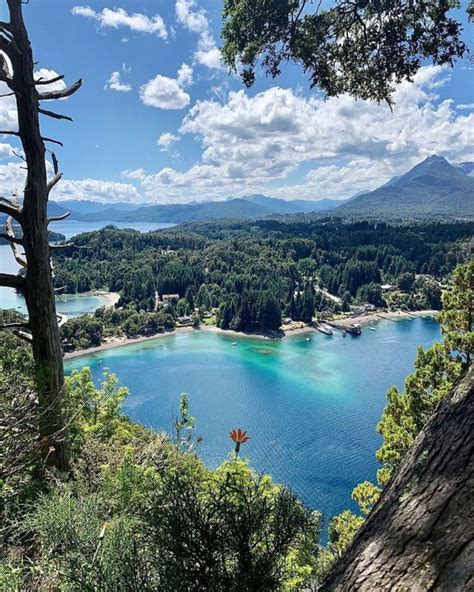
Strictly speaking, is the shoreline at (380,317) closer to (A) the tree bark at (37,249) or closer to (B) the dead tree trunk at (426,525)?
(A) the tree bark at (37,249)

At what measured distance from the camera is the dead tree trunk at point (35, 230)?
12.4 feet

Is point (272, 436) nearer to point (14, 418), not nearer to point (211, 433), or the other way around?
point (211, 433)

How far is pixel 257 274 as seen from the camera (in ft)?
242

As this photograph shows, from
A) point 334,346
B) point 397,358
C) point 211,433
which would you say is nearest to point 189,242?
point 334,346

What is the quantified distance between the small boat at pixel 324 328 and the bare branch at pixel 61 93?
48096mm

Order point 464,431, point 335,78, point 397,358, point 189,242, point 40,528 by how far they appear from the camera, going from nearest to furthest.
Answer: point 464,431, point 40,528, point 335,78, point 397,358, point 189,242

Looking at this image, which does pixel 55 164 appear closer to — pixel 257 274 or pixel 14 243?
pixel 14 243

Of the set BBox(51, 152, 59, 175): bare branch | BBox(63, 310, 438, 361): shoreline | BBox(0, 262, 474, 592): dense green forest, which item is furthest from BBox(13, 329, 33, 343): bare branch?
BBox(63, 310, 438, 361): shoreline

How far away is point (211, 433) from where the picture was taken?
24.1m

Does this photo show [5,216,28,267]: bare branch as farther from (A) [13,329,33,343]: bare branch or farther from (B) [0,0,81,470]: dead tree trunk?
A: (A) [13,329,33,343]: bare branch

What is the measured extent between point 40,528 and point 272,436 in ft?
73.3

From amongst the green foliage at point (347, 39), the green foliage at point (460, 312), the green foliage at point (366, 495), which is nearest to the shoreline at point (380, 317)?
the green foliage at point (366, 495)

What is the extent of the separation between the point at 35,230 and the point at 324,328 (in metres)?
50.0

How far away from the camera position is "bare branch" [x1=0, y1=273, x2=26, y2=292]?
12.7 feet
